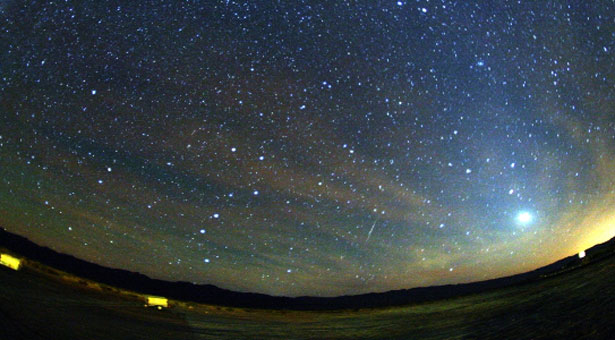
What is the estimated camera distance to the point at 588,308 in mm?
3145

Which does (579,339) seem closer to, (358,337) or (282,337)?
(358,337)

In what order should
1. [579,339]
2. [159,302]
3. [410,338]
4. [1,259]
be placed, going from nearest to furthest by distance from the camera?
[579,339] < [410,338] < [159,302] < [1,259]

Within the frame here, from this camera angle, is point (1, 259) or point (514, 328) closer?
point (514, 328)

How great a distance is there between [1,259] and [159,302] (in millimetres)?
6898

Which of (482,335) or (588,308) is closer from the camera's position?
(588,308)

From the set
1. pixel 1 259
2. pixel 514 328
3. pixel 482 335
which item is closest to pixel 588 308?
pixel 514 328

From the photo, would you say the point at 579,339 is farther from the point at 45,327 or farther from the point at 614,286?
the point at 45,327

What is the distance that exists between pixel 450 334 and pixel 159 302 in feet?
33.5

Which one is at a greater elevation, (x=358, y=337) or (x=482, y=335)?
(x=482, y=335)

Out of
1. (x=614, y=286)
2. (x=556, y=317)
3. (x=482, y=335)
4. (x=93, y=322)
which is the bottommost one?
(x=93, y=322)

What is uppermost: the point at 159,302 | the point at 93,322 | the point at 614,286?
the point at 614,286

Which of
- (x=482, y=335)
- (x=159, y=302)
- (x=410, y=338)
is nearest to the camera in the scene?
(x=482, y=335)

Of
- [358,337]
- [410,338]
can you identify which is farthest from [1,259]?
[410,338]

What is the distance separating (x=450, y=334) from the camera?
4.13 meters
